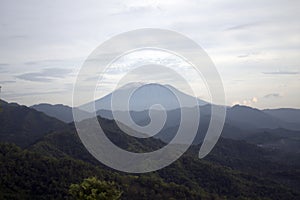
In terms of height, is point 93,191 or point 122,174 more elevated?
point 93,191

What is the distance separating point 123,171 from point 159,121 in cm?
4261

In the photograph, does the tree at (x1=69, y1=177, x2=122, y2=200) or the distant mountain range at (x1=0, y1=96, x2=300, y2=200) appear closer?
the tree at (x1=69, y1=177, x2=122, y2=200)

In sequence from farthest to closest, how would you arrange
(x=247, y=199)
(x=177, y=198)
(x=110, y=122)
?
1. (x=110, y=122)
2. (x=247, y=199)
3. (x=177, y=198)

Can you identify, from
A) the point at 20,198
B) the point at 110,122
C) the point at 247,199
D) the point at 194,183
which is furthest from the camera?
the point at 110,122

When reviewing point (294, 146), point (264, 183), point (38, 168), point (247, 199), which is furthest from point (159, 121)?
point (294, 146)

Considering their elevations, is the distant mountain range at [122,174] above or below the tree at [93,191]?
below

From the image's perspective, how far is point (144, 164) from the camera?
7912cm

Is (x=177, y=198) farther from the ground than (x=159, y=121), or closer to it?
closer to it

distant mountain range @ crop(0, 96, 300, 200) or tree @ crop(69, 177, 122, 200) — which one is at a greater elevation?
tree @ crop(69, 177, 122, 200)

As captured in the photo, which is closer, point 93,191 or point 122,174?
point 93,191

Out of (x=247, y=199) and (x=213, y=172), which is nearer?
(x=247, y=199)

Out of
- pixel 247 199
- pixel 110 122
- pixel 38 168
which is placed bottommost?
pixel 247 199

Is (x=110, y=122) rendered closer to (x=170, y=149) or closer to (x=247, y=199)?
(x=170, y=149)

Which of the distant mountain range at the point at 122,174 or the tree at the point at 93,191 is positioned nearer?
the tree at the point at 93,191
